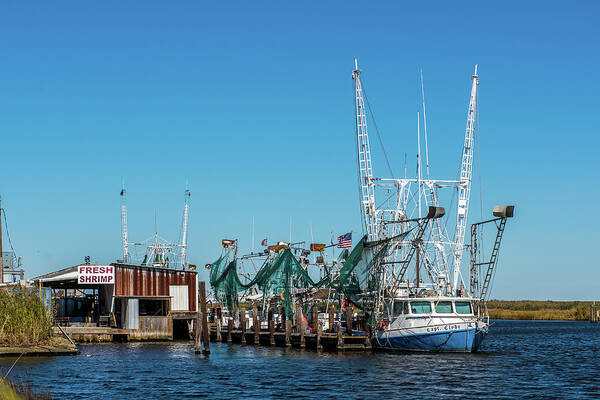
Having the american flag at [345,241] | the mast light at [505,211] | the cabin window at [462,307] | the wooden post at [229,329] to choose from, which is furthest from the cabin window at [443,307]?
the wooden post at [229,329]

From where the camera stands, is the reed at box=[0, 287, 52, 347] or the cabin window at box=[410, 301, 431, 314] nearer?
the reed at box=[0, 287, 52, 347]

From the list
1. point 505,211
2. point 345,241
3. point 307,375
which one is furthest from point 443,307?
point 345,241

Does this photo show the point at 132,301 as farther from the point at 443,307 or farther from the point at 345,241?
the point at 443,307

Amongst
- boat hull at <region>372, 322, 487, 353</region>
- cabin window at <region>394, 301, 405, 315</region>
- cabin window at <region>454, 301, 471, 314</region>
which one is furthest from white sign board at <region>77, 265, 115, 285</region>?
cabin window at <region>454, 301, 471, 314</region>

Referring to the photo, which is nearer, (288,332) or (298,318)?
(288,332)

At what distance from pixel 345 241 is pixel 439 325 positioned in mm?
17930

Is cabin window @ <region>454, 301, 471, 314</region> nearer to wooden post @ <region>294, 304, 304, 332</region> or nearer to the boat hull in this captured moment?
the boat hull

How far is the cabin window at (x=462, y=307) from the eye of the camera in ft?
201

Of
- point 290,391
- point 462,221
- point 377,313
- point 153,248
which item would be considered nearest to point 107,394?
point 290,391

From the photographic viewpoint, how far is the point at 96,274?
81250 millimetres

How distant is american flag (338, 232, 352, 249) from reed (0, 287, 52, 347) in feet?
92.1

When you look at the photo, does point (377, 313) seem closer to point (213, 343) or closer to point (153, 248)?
point (213, 343)

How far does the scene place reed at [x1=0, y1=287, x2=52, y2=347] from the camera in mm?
56406

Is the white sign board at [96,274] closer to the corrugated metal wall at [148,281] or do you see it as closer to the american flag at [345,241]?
the corrugated metal wall at [148,281]
